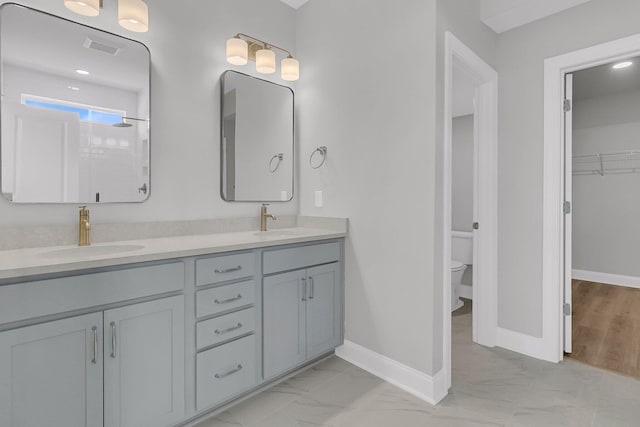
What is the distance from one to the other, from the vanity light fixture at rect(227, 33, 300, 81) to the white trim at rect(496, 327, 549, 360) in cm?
256

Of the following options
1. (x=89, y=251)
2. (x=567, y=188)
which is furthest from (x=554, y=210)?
(x=89, y=251)

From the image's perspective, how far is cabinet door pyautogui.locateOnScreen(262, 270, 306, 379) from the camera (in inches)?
74.8

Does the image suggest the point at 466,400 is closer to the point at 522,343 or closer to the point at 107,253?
the point at 522,343

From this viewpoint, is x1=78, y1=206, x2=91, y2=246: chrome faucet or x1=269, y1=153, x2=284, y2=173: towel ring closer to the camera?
x1=78, y1=206, x2=91, y2=246: chrome faucet

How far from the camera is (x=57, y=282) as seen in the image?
1.22 meters

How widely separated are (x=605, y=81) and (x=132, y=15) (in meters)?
4.73

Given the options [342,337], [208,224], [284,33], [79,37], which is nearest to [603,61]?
[284,33]

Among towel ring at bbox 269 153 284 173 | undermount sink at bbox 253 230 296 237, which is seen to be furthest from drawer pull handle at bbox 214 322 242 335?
towel ring at bbox 269 153 284 173

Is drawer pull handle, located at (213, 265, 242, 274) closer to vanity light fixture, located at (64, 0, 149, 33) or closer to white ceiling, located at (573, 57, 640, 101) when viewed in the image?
vanity light fixture, located at (64, 0, 149, 33)

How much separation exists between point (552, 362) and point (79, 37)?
3.54 metres

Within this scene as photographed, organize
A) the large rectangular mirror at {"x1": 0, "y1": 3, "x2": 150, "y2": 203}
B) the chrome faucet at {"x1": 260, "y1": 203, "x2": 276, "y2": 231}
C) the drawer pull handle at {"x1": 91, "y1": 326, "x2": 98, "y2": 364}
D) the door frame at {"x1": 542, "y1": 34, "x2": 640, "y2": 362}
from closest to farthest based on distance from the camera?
the drawer pull handle at {"x1": 91, "y1": 326, "x2": 98, "y2": 364}, the large rectangular mirror at {"x1": 0, "y1": 3, "x2": 150, "y2": 203}, the door frame at {"x1": 542, "y1": 34, "x2": 640, "y2": 362}, the chrome faucet at {"x1": 260, "y1": 203, "x2": 276, "y2": 231}

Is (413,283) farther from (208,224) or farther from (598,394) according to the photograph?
(208,224)

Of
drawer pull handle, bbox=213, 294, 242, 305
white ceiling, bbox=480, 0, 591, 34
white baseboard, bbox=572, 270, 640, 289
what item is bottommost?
white baseboard, bbox=572, 270, 640, 289

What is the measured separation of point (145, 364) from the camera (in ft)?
4.71
